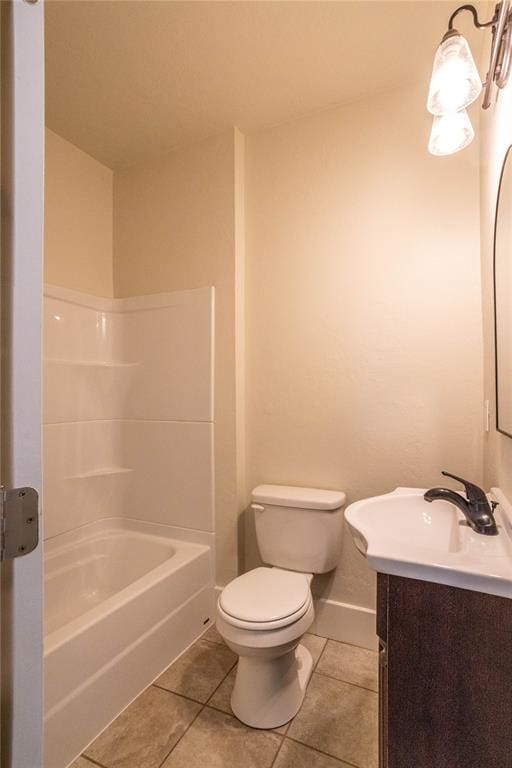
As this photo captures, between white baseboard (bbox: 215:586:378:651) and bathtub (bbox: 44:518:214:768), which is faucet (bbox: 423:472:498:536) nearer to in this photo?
white baseboard (bbox: 215:586:378:651)

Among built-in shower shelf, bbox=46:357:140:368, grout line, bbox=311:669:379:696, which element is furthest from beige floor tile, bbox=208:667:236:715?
built-in shower shelf, bbox=46:357:140:368

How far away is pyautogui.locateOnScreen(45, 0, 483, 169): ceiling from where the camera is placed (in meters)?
1.42

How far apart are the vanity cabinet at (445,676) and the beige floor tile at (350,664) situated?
78 centimetres

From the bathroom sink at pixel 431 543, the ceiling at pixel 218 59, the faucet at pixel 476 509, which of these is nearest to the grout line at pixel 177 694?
the bathroom sink at pixel 431 543

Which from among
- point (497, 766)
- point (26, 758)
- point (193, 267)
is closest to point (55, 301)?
point (193, 267)

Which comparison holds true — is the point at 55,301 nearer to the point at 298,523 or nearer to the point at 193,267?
the point at 193,267

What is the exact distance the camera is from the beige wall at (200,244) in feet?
6.56

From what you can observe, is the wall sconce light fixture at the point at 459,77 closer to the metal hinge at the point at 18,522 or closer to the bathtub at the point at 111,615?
the metal hinge at the point at 18,522

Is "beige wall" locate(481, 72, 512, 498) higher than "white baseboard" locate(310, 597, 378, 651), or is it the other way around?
"beige wall" locate(481, 72, 512, 498)

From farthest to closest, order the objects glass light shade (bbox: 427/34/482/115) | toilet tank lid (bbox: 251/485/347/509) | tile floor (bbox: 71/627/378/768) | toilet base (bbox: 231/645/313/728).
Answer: toilet tank lid (bbox: 251/485/347/509) < toilet base (bbox: 231/645/313/728) < tile floor (bbox: 71/627/378/768) < glass light shade (bbox: 427/34/482/115)

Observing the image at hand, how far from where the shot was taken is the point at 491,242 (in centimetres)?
137

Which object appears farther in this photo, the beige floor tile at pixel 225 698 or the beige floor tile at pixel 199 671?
the beige floor tile at pixel 199 671

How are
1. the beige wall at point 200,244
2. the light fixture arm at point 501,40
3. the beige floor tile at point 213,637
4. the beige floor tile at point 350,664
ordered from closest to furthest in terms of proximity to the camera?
the light fixture arm at point 501,40 → the beige floor tile at point 350,664 → the beige floor tile at point 213,637 → the beige wall at point 200,244

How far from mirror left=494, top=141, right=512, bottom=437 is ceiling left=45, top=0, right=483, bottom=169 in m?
0.86
